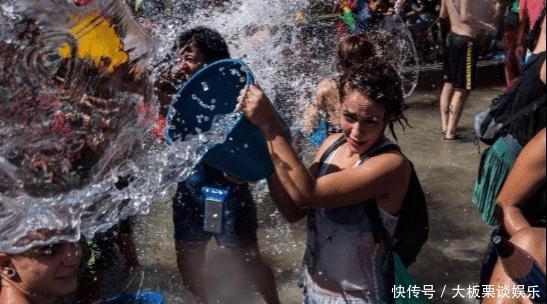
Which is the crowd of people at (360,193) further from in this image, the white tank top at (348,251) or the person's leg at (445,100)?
the person's leg at (445,100)

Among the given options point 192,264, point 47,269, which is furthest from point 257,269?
point 47,269

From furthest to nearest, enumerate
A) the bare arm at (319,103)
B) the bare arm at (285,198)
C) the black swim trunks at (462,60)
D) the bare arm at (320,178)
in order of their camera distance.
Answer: the black swim trunks at (462,60) → the bare arm at (319,103) → the bare arm at (285,198) → the bare arm at (320,178)

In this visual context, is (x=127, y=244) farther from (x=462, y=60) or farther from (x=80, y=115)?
(x=462, y=60)

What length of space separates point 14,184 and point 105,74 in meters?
0.55

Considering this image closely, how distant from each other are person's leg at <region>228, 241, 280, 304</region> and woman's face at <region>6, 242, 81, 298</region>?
1375mm

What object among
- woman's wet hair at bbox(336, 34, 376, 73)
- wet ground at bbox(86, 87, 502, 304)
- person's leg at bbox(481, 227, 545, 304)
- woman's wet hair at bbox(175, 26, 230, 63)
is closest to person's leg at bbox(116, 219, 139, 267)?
wet ground at bbox(86, 87, 502, 304)

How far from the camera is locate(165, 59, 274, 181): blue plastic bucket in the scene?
1935 mm

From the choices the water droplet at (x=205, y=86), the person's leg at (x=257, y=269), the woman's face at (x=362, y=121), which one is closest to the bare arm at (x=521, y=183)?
the woman's face at (x=362, y=121)

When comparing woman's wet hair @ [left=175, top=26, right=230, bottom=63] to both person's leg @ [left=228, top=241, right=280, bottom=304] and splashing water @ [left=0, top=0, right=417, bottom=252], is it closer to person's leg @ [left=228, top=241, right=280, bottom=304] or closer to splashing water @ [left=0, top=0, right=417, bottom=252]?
splashing water @ [left=0, top=0, right=417, bottom=252]

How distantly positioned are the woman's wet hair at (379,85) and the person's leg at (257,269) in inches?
46.3

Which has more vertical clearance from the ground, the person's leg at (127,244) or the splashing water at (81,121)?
the splashing water at (81,121)

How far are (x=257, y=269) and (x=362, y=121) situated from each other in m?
1.31

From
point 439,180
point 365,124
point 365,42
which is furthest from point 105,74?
point 439,180

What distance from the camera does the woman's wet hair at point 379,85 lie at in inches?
83.2
